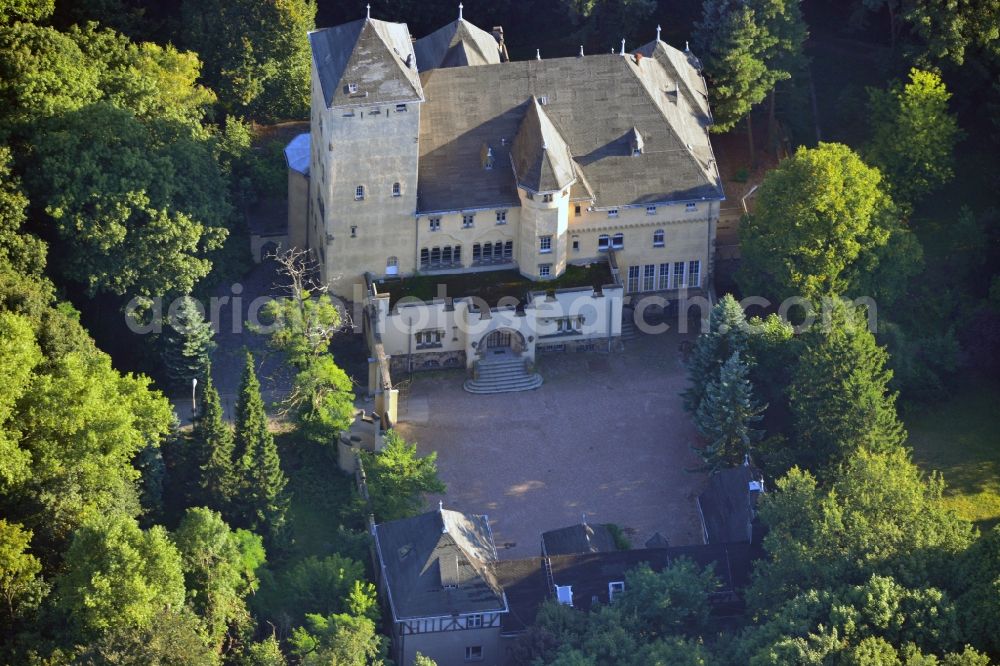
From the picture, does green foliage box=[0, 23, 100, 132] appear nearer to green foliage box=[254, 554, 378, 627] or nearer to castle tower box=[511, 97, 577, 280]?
castle tower box=[511, 97, 577, 280]

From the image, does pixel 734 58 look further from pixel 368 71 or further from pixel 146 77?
pixel 146 77

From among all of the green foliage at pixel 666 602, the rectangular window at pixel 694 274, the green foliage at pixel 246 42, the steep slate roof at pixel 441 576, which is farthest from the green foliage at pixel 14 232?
the rectangular window at pixel 694 274

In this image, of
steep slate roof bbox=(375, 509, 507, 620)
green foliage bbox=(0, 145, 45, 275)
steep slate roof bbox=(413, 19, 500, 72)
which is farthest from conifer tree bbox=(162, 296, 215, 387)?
steep slate roof bbox=(413, 19, 500, 72)

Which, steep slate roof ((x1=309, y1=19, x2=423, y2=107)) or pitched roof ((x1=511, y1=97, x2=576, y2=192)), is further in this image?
pitched roof ((x1=511, y1=97, x2=576, y2=192))

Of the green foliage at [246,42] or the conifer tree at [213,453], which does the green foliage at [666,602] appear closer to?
the conifer tree at [213,453]

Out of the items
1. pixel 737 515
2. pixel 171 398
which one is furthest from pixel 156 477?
pixel 737 515

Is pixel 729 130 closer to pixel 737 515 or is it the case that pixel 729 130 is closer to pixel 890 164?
pixel 890 164

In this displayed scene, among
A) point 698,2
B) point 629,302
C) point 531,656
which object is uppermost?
point 698,2
